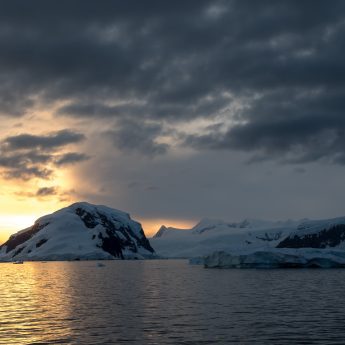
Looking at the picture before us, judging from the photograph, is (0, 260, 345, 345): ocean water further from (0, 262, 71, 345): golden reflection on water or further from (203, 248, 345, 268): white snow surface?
(203, 248, 345, 268): white snow surface

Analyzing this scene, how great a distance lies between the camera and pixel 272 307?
5275cm

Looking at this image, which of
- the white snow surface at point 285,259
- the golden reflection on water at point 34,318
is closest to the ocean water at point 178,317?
the golden reflection on water at point 34,318

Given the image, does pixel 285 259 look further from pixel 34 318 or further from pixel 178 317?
pixel 34 318

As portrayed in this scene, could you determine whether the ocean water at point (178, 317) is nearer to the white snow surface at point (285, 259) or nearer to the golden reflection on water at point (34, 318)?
the golden reflection on water at point (34, 318)

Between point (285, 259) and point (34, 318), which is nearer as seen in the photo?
point (34, 318)

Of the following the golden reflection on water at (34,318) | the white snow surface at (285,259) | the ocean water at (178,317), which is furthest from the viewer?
the white snow surface at (285,259)

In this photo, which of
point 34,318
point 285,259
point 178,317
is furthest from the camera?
point 285,259

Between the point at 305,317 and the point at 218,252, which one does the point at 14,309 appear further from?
the point at 218,252

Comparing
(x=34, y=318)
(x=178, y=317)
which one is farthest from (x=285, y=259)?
(x=34, y=318)

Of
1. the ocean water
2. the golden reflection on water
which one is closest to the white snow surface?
the ocean water

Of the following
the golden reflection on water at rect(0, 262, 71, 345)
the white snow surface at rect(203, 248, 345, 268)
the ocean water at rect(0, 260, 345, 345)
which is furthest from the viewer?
the white snow surface at rect(203, 248, 345, 268)

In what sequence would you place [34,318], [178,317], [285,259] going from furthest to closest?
[285,259] → [34,318] → [178,317]

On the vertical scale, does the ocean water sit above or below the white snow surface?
below

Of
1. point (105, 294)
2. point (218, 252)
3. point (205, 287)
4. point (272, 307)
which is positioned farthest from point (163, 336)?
point (218, 252)
